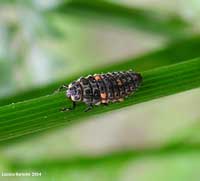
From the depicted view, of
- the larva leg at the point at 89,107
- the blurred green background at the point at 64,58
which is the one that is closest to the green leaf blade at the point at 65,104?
the larva leg at the point at 89,107

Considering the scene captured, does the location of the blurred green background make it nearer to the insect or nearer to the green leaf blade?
the insect

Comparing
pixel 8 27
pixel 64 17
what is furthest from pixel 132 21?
pixel 8 27

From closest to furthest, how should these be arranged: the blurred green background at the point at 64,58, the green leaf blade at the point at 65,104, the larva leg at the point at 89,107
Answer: the green leaf blade at the point at 65,104 → the larva leg at the point at 89,107 → the blurred green background at the point at 64,58

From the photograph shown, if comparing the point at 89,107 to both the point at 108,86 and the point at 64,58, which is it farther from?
the point at 64,58

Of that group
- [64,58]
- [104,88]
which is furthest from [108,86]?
[64,58]

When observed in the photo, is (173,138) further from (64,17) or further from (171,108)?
(171,108)

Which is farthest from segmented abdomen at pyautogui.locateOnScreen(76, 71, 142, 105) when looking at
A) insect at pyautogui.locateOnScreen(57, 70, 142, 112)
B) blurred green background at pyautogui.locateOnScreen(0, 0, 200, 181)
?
blurred green background at pyautogui.locateOnScreen(0, 0, 200, 181)

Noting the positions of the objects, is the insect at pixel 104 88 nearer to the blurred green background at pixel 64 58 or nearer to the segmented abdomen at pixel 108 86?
the segmented abdomen at pixel 108 86
